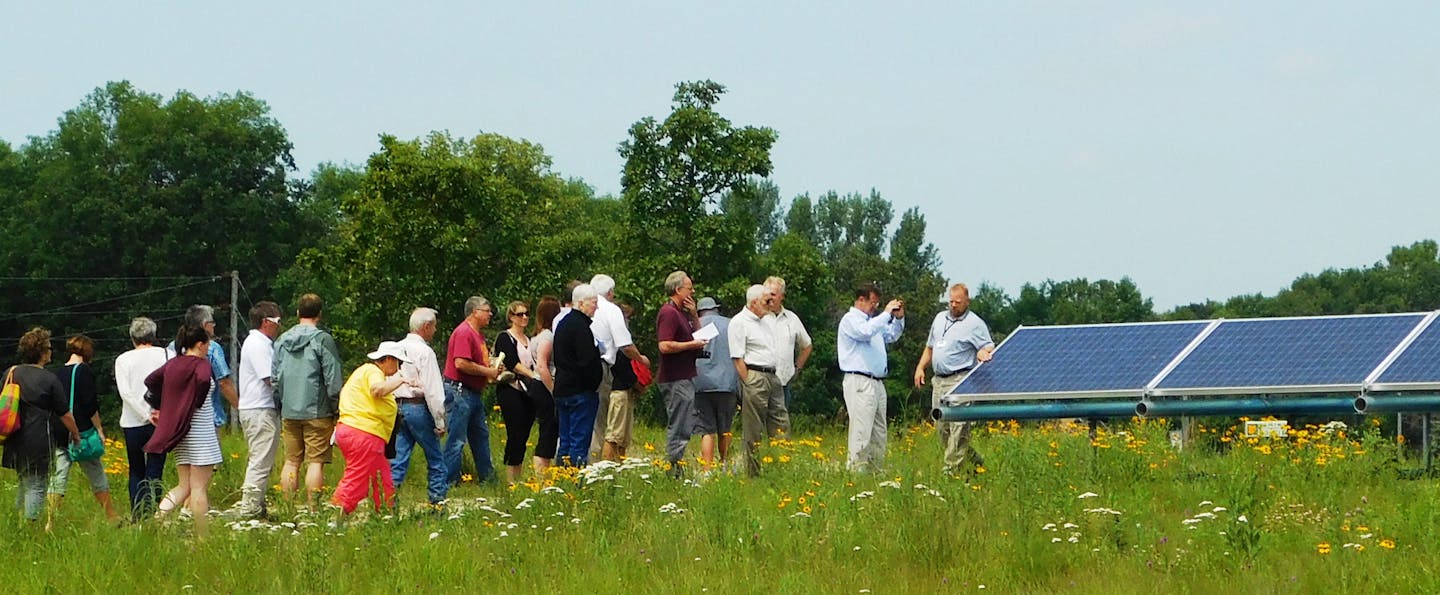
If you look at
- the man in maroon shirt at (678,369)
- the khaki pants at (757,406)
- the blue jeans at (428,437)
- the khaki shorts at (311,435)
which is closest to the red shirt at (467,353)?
the blue jeans at (428,437)

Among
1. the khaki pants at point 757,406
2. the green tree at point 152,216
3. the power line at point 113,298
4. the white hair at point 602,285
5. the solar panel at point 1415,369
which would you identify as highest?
the green tree at point 152,216

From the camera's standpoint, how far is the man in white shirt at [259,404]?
13016 mm

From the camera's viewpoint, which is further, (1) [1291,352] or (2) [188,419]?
(1) [1291,352]

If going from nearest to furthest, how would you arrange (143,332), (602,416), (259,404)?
(143,332)
(259,404)
(602,416)

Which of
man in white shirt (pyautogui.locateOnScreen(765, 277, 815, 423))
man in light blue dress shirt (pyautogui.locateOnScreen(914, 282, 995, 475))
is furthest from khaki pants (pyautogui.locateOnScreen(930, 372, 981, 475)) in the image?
man in white shirt (pyautogui.locateOnScreen(765, 277, 815, 423))

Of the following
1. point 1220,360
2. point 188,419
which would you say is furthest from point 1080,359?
point 188,419

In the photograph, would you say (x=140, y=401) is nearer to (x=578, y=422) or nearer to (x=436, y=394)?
(x=436, y=394)

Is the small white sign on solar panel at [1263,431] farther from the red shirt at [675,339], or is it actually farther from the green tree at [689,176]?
the green tree at [689,176]

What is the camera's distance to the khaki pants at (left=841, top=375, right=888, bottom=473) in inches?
561

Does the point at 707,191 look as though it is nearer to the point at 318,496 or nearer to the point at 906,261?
the point at 318,496

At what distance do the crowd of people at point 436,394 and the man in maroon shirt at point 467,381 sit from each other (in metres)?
0.02

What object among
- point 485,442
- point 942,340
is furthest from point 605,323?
point 942,340

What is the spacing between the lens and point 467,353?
14.5 meters

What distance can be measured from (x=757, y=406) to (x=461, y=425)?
242 cm
